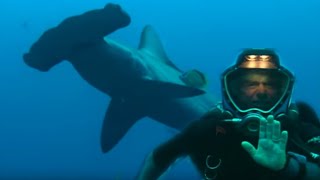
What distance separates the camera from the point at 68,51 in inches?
248

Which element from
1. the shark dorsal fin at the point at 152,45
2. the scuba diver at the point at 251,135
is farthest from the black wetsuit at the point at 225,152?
the shark dorsal fin at the point at 152,45

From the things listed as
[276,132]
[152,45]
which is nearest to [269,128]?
[276,132]

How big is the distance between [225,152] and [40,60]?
4647 mm

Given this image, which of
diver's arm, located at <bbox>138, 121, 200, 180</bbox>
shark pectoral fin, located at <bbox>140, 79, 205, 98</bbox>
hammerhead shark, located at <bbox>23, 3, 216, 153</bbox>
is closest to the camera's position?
diver's arm, located at <bbox>138, 121, 200, 180</bbox>

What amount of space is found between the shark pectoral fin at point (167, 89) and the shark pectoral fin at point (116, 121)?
49 centimetres

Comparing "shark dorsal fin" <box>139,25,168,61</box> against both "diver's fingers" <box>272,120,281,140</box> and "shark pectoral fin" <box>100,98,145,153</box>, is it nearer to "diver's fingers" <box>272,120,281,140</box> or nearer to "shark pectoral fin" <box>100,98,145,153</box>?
"shark pectoral fin" <box>100,98,145,153</box>

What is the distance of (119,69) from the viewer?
6.92 meters

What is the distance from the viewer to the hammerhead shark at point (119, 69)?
5996 millimetres

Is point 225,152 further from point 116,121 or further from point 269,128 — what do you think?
point 116,121

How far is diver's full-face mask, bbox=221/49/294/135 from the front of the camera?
174 centimetres

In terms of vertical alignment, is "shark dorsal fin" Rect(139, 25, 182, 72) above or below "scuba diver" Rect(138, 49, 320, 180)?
below

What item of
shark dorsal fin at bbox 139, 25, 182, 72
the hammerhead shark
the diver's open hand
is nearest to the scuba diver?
the diver's open hand

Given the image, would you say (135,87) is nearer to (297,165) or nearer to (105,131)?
(105,131)

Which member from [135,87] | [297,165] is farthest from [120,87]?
[297,165]
